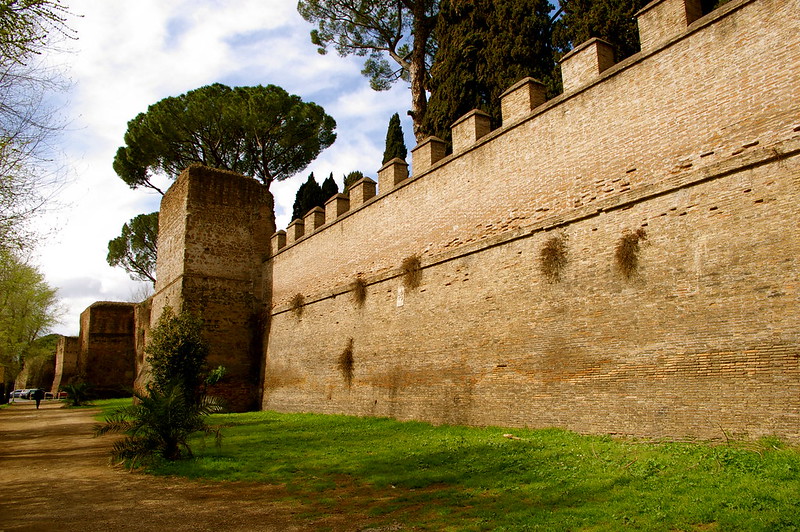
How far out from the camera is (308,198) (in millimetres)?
24000

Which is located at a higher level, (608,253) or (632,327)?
(608,253)

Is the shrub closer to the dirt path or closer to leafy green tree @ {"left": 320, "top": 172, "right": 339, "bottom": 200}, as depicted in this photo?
the dirt path

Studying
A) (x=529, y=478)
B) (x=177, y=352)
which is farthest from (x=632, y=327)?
(x=177, y=352)

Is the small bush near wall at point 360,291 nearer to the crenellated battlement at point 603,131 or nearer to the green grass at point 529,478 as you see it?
the crenellated battlement at point 603,131

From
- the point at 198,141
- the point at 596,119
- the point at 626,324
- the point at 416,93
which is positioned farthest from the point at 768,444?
the point at 198,141

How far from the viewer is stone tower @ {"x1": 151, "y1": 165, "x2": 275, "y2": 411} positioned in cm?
1592

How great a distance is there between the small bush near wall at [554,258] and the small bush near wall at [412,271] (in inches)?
118

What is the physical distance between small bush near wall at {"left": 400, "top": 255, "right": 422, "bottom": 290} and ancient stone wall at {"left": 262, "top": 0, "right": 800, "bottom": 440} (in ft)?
0.50

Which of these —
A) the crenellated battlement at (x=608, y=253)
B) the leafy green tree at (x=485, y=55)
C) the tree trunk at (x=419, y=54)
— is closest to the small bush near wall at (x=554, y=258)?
the crenellated battlement at (x=608, y=253)

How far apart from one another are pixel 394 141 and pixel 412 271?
31.9 feet

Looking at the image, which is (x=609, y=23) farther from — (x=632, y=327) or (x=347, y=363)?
(x=347, y=363)

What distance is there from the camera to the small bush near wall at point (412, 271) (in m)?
10.4

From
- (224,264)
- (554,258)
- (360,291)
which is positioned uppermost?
(224,264)

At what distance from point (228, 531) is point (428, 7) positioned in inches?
729
